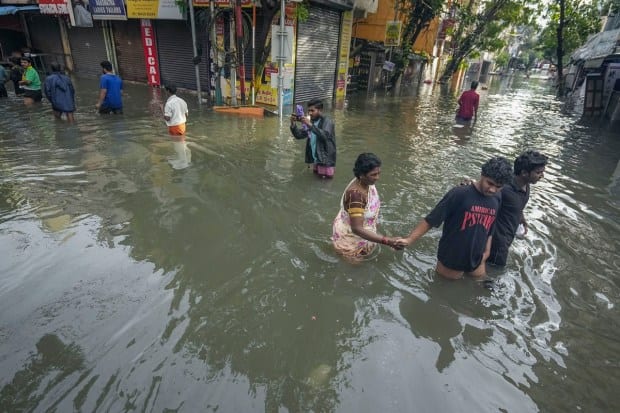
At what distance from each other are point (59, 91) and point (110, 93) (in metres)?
1.11

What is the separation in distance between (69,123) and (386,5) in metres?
14.5

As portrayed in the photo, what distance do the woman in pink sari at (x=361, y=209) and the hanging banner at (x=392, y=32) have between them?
15782mm

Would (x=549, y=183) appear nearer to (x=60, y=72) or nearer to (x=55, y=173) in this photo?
(x=55, y=173)

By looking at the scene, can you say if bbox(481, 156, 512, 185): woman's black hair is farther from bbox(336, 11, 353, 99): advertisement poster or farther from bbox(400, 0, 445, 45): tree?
bbox(400, 0, 445, 45): tree

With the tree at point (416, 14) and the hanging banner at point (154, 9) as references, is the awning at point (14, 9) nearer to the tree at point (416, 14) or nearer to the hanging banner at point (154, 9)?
the hanging banner at point (154, 9)

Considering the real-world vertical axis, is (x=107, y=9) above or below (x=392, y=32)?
above

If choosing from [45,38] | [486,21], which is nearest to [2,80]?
[45,38]

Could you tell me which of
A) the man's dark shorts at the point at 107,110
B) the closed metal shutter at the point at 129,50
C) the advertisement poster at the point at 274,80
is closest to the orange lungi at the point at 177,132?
the man's dark shorts at the point at 107,110

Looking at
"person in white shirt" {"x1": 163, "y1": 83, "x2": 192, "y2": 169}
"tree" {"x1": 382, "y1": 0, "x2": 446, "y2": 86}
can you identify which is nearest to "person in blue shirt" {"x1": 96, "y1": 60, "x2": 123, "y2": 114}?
"person in white shirt" {"x1": 163, "y1": 83, "x2": 192, "y2": 169}

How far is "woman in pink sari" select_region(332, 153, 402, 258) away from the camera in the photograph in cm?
325

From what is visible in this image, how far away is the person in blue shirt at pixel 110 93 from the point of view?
29.7ft

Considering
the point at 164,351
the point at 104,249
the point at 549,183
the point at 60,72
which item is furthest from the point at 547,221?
the point at 60,72

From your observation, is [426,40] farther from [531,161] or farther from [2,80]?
[531,161]

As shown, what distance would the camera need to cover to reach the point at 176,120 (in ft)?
26.9
